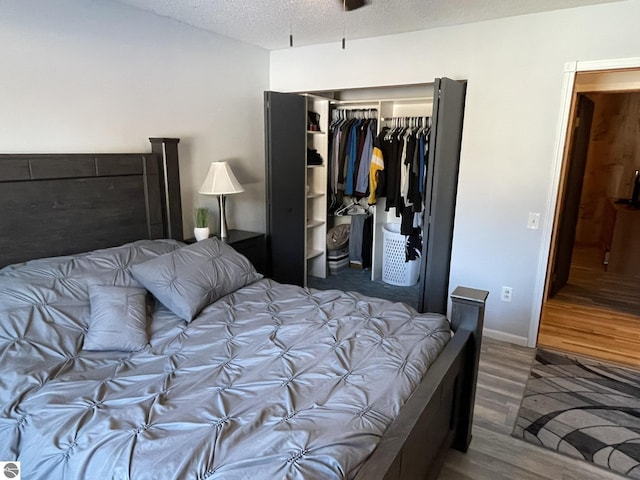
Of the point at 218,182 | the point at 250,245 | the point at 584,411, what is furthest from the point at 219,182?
the point at 584,411

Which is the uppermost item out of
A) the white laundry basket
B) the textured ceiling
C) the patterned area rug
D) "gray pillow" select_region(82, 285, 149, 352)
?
the textured ceiling

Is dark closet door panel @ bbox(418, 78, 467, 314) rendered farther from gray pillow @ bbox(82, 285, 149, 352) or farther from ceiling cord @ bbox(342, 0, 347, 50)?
gray pillow @ bbox(82, 285, 149, 352)

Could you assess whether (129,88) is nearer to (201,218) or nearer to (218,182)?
(218,182)

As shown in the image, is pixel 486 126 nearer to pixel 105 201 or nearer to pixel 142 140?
pixel 142 140

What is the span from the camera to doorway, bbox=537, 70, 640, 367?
3.34 metres

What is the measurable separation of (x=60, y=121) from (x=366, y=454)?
2.42 metres

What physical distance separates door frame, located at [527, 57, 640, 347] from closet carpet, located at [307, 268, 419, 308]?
112 cm

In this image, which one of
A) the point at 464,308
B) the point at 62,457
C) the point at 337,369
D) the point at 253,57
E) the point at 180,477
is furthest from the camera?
the point at 253,57

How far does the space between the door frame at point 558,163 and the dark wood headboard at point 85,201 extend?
103 inches

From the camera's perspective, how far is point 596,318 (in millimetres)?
3764

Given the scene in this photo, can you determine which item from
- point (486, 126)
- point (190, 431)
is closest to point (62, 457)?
point (190, 431)

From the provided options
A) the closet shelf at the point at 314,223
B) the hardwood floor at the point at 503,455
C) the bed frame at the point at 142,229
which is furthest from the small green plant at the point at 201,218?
the hardwood floor at the point at 503,455

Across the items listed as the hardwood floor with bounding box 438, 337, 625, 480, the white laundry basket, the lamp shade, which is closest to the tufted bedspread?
the hardwood floor with bounding box 438, 337, 625, 480

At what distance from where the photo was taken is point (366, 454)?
122 centimetres
